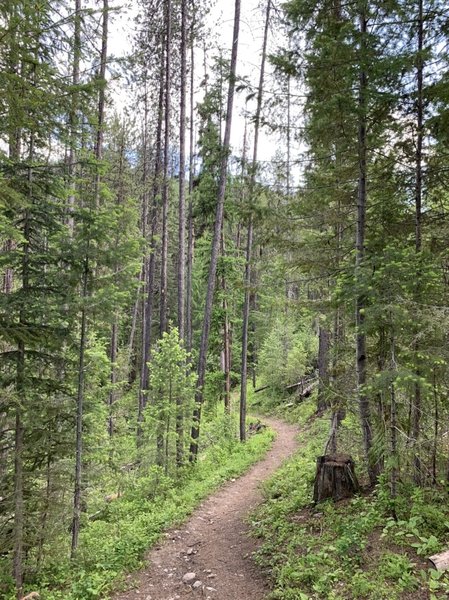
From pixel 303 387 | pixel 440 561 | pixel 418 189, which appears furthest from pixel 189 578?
pixel 303 387

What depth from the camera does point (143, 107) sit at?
56.5 ft

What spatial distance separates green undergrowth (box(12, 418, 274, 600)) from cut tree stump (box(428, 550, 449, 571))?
430 cm

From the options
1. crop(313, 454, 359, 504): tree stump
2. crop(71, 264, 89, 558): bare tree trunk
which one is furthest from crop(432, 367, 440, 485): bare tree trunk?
crop(71, 264, 89, 558): bare tree trunk

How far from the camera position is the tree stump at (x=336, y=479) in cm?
639

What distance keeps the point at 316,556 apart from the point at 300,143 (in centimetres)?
668

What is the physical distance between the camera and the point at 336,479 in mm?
6477

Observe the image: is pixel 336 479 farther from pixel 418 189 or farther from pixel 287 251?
pixel 418 189

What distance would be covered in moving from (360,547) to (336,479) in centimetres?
164

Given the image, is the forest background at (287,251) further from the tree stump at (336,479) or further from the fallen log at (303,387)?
the fallen log at (303,387)

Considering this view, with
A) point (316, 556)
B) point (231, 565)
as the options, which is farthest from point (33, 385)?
point (316, 556)

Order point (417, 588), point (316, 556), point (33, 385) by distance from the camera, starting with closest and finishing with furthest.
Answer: point (417, 588)
point (316, 556)
point (33, 385)

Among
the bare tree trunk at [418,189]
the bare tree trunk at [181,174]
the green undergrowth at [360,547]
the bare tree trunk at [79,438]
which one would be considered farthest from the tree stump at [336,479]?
the bare tree trunk at [181,174]

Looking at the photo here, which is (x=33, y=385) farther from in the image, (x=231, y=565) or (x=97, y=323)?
(x=231, y=565)

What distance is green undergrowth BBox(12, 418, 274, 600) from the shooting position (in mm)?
5725
